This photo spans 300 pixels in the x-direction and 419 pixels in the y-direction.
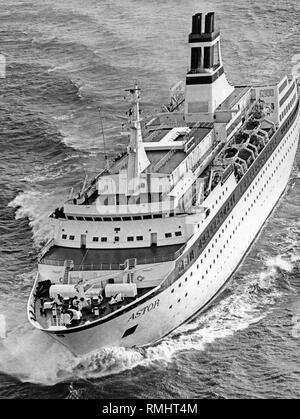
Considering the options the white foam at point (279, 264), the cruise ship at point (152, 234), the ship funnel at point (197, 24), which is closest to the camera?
the cruise ship at point (152, 234)

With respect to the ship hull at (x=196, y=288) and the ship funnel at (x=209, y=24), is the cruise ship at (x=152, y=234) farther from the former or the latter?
the ship funnel at (x=209, y=24)

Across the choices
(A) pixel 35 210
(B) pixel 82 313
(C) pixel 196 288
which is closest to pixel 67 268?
(B) pixel 82 313

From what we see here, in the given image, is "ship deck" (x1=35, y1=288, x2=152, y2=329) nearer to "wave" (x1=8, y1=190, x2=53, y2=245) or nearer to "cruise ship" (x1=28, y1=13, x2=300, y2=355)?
"cruise ship" (x1=28, y1=13, x2=300, y2=355)

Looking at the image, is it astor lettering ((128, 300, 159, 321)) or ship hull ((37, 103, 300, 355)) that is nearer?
ship hull ((37, 103, 300, 355))

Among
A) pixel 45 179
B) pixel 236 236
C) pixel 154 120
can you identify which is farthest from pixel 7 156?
pixel 236 236

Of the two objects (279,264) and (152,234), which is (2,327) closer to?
(152,234)

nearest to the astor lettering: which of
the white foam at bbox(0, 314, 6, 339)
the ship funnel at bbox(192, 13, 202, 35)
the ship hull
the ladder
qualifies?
the ship hull

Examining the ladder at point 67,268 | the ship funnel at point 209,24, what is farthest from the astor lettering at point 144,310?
the ship funnel at point 209,24

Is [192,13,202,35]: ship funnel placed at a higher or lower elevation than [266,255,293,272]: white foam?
higher
